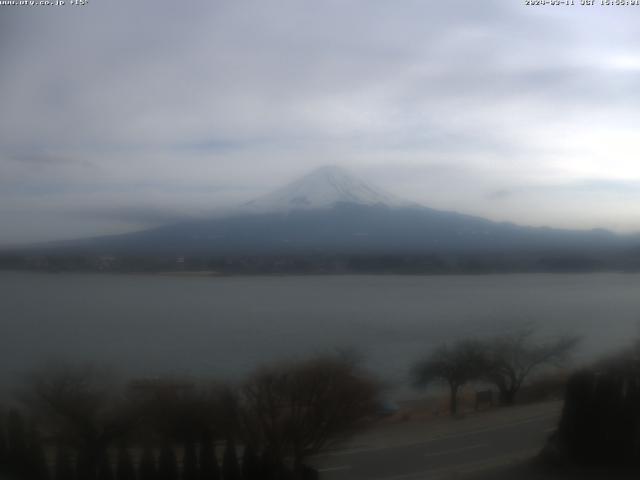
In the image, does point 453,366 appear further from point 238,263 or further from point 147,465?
point 147,465

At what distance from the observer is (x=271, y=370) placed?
2557 millimetres

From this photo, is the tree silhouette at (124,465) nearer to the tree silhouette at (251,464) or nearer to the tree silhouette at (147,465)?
the tree silhouette at (147,465)

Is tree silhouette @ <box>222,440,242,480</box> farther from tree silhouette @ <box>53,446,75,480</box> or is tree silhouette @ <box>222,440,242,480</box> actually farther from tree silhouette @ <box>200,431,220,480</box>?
tree silhouette @ <box>53,446,75,480</box>

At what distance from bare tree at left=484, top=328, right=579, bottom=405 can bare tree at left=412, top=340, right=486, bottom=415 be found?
58 millimetres

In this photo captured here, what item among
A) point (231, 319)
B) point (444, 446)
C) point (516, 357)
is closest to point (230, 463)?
point (231, 319)

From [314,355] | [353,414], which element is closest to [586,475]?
[353,414]

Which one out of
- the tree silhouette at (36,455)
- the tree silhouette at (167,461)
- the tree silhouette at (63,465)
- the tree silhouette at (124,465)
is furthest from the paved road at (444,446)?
the tree silhouette at (36,455)

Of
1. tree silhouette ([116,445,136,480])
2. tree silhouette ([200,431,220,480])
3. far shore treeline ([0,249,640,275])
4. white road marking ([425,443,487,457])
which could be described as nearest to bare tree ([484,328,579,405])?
white road marking ([425,443,487,457])

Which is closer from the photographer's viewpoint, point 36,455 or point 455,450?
point 36,455

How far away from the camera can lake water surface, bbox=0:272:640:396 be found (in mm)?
2584

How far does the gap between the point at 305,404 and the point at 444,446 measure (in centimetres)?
63

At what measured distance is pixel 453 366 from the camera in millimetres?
2738

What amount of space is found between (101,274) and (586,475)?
2309 millimetres

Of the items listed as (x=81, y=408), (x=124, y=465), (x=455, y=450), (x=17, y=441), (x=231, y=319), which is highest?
(x=231, y=319)
